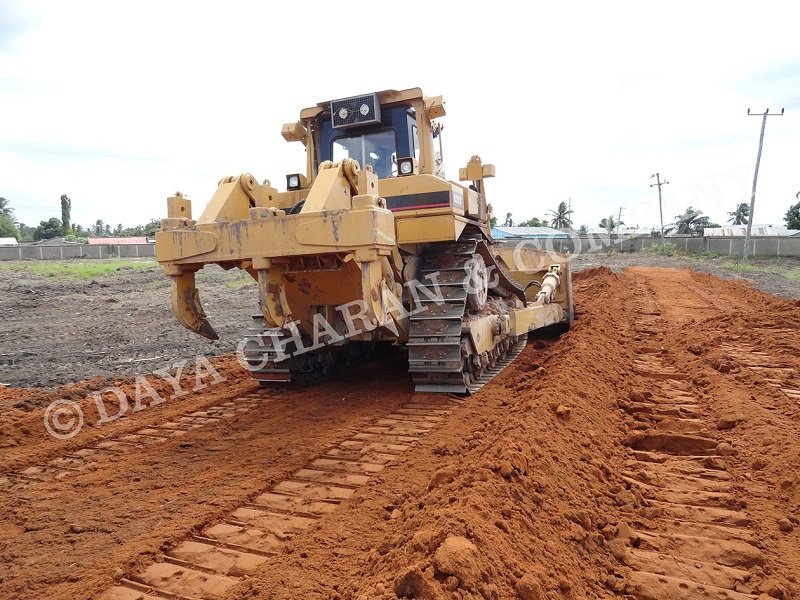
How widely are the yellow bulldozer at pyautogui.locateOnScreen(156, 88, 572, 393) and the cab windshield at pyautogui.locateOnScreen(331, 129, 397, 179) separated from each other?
13 mm

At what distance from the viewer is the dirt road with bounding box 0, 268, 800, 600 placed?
8.36ft

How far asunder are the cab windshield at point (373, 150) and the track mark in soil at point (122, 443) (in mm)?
2698

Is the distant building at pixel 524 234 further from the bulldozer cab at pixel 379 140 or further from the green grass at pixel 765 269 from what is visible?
the bulldozer cab at pixel 379 140

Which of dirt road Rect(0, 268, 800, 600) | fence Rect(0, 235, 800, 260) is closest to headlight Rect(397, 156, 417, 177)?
dirt road Rect(0, 268, 800, 600)

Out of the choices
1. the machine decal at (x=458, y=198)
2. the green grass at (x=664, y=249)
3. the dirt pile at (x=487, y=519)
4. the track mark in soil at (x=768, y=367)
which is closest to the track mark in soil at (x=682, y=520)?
the dirt pile at (x=487, y=519)

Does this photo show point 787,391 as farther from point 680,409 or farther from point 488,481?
point 488,481

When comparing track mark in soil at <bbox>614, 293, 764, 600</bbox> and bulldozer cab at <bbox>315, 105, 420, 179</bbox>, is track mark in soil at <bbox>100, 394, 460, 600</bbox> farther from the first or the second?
bulldozer cab at <bbox>315, 105, 420, 179</bbox>

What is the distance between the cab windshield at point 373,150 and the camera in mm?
6215

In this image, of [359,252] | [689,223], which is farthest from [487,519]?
[689,223]

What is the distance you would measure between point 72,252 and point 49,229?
30.2 meters

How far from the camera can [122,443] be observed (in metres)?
4.75

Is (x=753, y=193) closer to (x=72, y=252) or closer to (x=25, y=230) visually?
(x=72, y=252)

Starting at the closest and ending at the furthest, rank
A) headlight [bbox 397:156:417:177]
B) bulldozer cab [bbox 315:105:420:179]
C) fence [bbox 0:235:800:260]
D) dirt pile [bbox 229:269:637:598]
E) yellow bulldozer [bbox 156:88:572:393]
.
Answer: dirt pile [bbox 229:269:637:598] < yellow bulldozer [bbox 156:88:572:393] < headlight [bbox 397:156:417:177] < bulldozer cab [bbox 315:105:420:179] < fence [bbox 0:235:800:260]

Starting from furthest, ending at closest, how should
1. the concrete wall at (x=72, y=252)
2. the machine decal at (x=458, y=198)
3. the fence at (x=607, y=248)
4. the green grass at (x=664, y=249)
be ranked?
the concrete wall at (x=72, y=252) → the green grass at (x=664, y=249) → the fence at (x=607, y=248) → the machine decal at (x=458, y=198)
